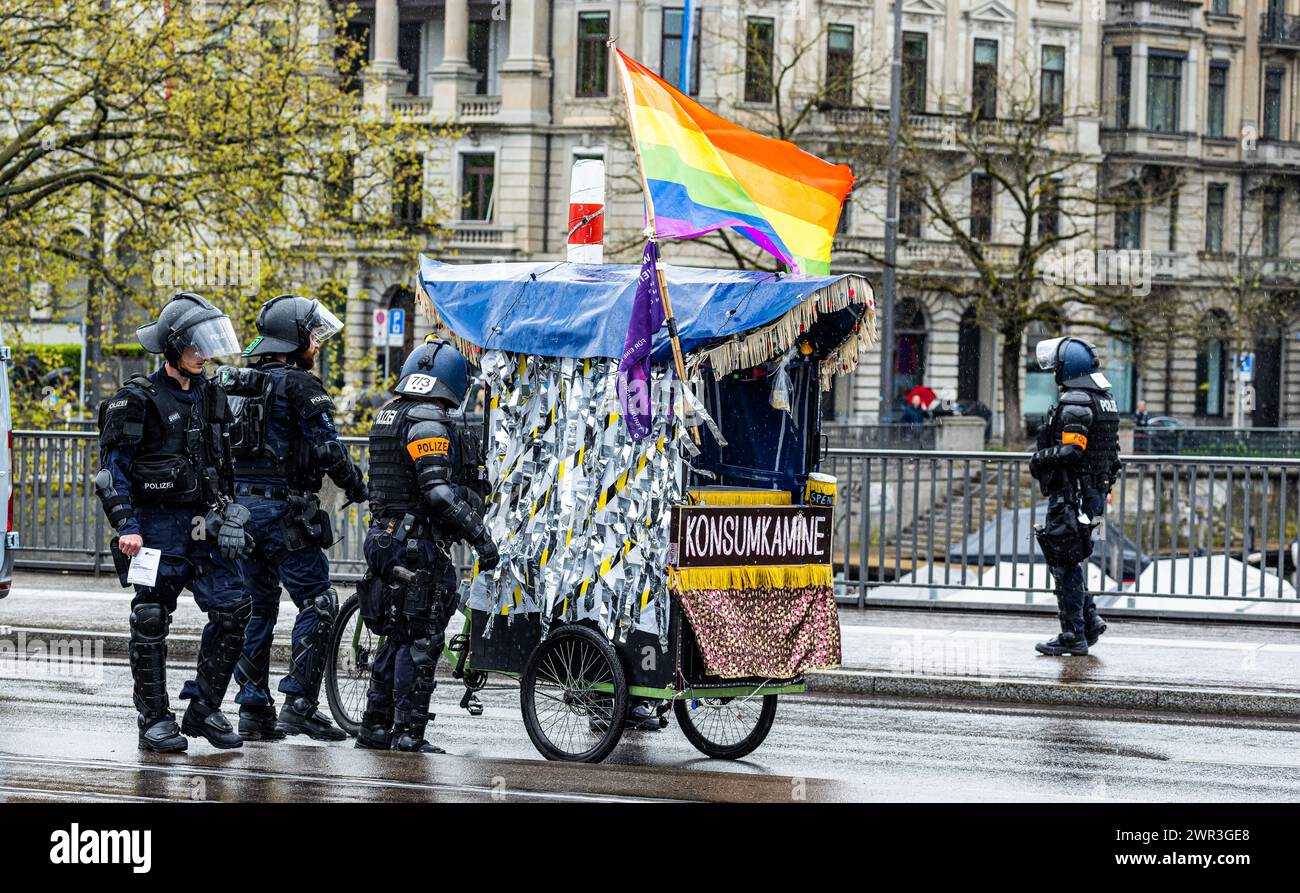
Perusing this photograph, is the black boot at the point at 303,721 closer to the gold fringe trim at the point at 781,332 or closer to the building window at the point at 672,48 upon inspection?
the gold fringe trim at the point at 781,332

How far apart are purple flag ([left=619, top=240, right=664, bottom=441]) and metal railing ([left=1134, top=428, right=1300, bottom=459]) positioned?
30795 millimetres

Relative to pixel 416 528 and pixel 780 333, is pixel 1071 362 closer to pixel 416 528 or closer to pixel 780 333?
pixel 780 333

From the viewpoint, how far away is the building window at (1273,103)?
65875 mm

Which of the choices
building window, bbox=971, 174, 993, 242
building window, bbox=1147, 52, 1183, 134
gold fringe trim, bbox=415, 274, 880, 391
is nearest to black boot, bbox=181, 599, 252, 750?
gold fringe trim, bbox=415, 274, 880, 391

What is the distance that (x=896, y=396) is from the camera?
189 ft

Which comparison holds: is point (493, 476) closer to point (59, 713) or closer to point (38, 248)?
point (59, 713)

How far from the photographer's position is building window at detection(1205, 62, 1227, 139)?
211ft

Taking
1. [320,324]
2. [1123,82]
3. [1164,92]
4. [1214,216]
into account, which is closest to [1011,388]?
[1123,82]

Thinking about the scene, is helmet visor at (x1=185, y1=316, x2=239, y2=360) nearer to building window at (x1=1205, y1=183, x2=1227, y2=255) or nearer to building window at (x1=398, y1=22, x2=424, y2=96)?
building window at (x1=398, y1=22, x2=424, y2=96)

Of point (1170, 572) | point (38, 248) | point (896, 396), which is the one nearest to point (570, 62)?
point (896, 396)

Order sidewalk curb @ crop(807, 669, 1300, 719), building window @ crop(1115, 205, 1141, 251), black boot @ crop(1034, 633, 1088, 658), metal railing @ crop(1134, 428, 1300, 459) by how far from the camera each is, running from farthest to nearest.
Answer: building window @ crop(1115, 205, 1141, 251) < metal railing @ crop(1134, 428, 1300, 459) < black boot @ crop(1034, 633, 1088, 658) < sidewalk curb @ crop(807, 669, 1300, 719)

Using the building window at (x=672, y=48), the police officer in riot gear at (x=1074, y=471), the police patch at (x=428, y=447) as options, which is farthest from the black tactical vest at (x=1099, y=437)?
the building window at (x=672, y=48)

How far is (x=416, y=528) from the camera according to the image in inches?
334
